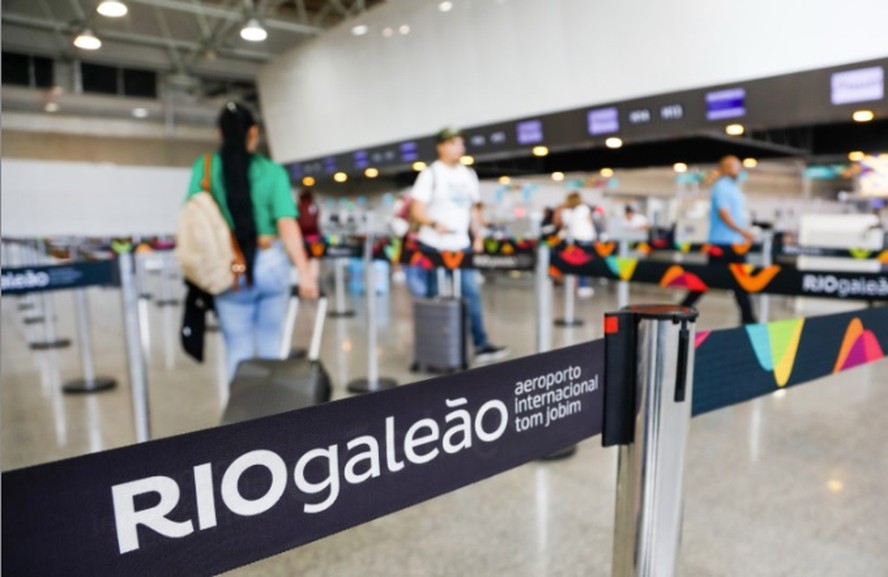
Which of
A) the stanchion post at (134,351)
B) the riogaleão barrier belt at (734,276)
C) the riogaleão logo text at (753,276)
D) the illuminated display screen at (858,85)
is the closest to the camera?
the riogaleão barrier belt at (734,276)

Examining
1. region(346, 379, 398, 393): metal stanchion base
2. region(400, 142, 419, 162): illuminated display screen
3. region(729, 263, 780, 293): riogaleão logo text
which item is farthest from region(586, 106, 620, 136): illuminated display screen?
region(729, 263, 780, 293): riogaleão logo text

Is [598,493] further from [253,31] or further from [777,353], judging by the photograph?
[253,31]

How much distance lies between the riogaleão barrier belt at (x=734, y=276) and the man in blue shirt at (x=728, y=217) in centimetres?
183

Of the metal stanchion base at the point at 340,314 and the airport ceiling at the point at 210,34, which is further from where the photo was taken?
the airport ceiling at the point at 210,34

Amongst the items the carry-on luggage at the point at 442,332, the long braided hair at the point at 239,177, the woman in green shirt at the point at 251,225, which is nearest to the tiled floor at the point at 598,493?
the carry-on luggage at the point at 442,332

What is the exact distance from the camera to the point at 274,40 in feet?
37.4

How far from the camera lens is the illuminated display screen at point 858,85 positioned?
5.29 m

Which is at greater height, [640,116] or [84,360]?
[640,116]

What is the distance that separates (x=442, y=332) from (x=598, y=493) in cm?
189

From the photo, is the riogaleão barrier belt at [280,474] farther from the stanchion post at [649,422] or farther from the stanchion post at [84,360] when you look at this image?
the stanchion post at [84,360]

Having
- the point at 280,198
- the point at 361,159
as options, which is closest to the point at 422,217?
the point at 280,198

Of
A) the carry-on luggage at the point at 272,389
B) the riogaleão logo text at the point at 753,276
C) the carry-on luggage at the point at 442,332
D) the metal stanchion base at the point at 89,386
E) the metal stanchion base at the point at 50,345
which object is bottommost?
the metal stanchion base at the point at 50,345

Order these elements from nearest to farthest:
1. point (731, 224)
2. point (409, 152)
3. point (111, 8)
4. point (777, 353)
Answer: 1. point (777, 353)
2. point (111, 8)
3. point (731, 224)
4. point (409, 152)

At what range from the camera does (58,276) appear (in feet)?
9.84
